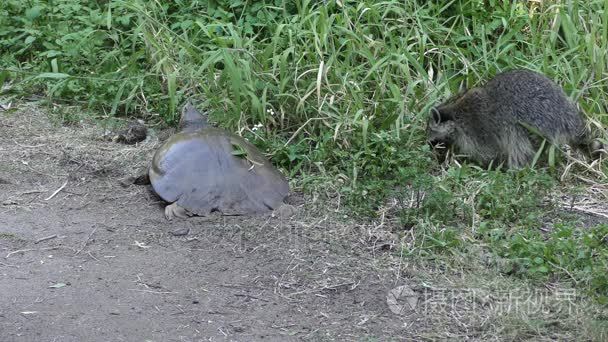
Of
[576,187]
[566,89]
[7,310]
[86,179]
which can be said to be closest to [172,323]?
[7,310]

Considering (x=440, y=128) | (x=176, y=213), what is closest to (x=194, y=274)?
(x=176, y=213)

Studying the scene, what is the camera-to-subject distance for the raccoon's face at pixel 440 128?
6.38m

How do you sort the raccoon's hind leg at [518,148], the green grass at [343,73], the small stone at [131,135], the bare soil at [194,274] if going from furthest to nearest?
1. the small stone at [131,135]
2. the raccoon's hind leg at [518,148]
3. the green grass at [343,73]
4. the bare soil at [194,274]

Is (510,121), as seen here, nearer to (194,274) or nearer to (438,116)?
(438,116)

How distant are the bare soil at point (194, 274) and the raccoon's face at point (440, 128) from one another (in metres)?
0.99

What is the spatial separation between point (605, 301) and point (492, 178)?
4.72 feet

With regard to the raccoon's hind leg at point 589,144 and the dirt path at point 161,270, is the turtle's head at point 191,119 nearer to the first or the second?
the dirt path at point 161,270

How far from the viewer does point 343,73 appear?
263 inches

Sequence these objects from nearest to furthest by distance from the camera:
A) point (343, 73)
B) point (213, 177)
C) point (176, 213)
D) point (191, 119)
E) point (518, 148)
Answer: point (176, 213)
point (213, 177)
point (518, 148)
point (191, 119)
point (343, 73)

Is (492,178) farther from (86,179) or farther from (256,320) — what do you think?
(86,179)

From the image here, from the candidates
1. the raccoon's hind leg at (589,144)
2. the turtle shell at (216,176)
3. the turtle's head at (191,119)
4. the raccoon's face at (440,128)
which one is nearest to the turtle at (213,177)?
the turtle shell at (216,176)

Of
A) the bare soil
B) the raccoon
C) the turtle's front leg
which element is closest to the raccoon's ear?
the raccoon

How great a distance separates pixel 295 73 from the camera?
6.61 metres

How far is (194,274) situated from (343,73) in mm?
2173
